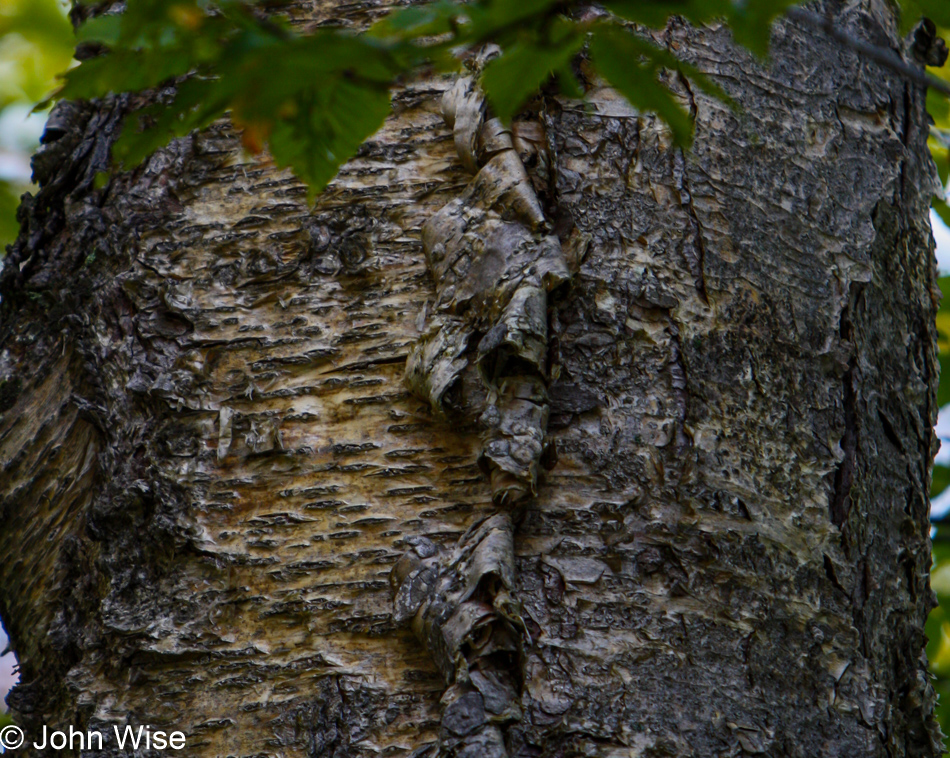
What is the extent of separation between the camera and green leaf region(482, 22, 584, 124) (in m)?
0.74

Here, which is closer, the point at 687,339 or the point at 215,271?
the point at 687,339

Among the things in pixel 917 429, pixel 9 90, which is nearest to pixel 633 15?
pixel 917 429

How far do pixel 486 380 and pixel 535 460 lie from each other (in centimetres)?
13

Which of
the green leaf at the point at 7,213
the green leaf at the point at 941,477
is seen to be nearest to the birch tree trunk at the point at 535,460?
the green leaf at the point at 941,477

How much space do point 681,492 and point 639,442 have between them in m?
0.09

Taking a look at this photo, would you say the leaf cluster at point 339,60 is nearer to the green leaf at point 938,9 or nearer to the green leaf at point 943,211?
the green leaf at point 938,9

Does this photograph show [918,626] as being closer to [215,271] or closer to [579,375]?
[579,375]

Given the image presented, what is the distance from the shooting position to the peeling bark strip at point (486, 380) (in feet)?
3.20

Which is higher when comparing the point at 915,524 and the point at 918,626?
the point at 915,524

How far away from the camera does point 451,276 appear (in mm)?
1200

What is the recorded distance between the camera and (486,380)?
3.61 ft

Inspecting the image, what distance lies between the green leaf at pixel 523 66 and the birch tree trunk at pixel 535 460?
0.42m
